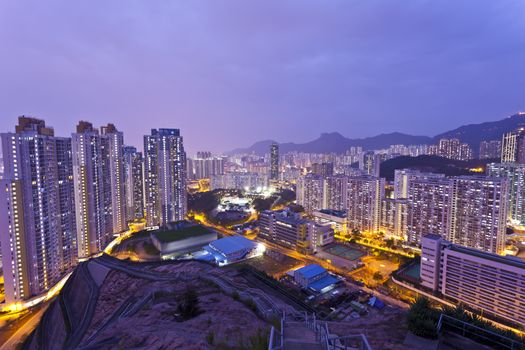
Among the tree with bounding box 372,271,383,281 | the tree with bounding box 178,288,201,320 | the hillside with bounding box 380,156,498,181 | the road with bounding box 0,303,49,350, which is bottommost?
the road with bounding box 0,303,49,350

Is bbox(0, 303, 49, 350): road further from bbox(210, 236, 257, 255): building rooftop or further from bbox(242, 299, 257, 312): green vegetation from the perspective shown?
bbox(242, 299, 257, 312): green vegetation

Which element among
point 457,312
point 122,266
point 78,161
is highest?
point 78,161

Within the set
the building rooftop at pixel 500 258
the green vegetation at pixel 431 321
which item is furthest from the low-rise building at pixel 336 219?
the green vegetation at pixel 431 321

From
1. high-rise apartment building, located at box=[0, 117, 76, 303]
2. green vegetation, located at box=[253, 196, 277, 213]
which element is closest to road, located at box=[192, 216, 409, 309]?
green vegetation, located at box=[253, 196, 277, 213]

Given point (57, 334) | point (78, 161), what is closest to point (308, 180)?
point (78, 161)

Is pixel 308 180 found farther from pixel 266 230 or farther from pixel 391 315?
pixel 391 315

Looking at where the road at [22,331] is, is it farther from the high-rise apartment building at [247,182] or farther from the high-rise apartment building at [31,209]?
the high-rise apartment building at [247,182]
